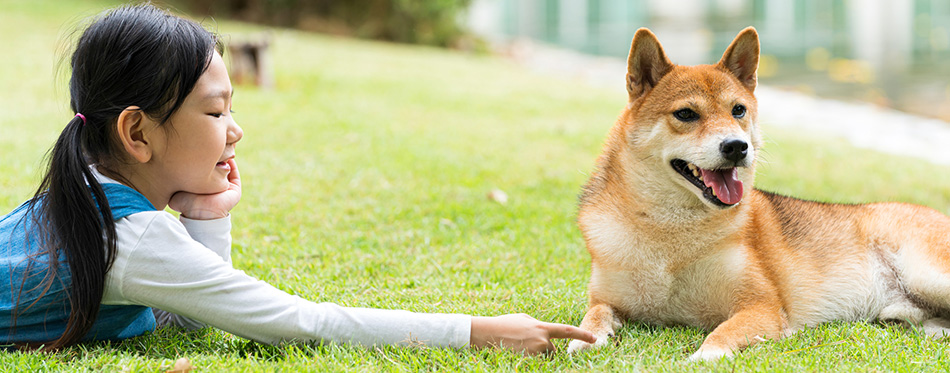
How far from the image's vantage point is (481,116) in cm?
1069

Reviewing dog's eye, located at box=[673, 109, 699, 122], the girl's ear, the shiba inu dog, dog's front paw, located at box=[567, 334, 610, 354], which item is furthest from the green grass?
the girl's ear

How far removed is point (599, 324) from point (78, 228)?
6.25 ft

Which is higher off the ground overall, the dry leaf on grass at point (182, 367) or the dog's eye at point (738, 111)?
the dog's eye at point (738, 111)

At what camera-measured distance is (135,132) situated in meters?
2.77

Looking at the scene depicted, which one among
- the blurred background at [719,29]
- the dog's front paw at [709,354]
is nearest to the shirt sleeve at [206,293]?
the dog's front paw at [709,354]

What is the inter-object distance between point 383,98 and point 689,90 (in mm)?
8514

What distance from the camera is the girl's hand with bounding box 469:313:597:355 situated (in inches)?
112

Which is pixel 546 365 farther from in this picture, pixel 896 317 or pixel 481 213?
pixel 481 213

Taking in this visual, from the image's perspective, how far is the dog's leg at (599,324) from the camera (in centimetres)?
299

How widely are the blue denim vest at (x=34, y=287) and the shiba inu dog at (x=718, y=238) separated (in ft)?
5.51

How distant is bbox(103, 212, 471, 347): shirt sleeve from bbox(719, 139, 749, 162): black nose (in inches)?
55.8

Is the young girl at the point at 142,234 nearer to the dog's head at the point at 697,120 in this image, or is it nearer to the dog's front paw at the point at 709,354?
the dog's front paw at the point at 709,354

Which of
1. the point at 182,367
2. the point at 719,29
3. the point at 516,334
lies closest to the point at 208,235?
the point at 182,367

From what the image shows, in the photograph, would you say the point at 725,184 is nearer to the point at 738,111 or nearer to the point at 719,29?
the point at 738,111
